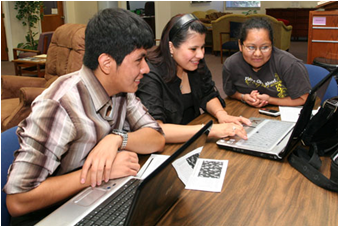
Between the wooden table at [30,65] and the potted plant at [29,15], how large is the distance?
90.1 inches

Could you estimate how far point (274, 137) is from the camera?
5.07 ft

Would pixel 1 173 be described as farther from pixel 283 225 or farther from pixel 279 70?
pixel 279 70

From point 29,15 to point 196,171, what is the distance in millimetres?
7732

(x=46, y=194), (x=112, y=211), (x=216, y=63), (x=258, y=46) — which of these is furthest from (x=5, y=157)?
(x=216, y=63)

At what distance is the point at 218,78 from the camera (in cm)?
638

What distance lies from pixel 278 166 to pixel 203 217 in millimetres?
463

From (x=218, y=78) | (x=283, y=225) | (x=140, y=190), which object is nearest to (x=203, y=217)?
(x=283, y=225)

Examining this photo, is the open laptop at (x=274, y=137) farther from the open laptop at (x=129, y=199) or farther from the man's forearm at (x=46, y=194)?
the man's forearm at (x=46, y=194)

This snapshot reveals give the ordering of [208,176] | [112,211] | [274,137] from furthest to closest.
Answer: [274,137], [208,176], [112,211]

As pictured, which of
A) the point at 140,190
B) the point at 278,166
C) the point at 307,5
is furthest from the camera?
the point at 307,5

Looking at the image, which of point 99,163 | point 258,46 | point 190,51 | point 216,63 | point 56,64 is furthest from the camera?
point 216,63

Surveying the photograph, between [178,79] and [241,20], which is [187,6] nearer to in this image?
[241,20]

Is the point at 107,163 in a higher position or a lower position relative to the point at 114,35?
lower

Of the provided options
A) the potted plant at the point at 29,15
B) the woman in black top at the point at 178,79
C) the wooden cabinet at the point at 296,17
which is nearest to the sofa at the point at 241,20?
the wooden cabinet at the point at 296,17
